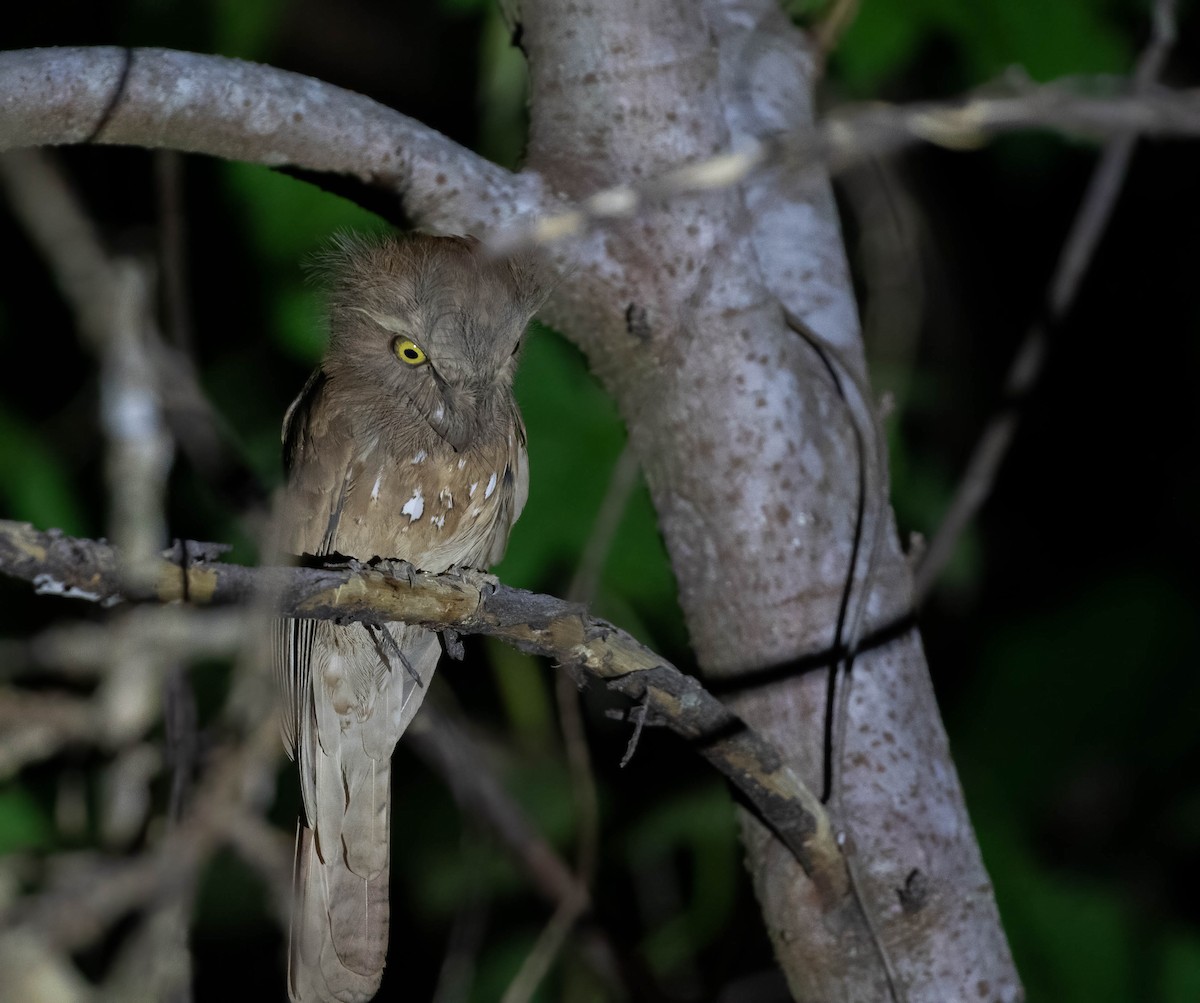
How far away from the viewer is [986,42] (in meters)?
2.72

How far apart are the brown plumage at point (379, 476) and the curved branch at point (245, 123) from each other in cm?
19

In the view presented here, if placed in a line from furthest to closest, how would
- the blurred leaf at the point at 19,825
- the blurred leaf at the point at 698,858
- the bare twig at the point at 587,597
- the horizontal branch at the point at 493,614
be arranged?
the blurred leaf at the point at 698,858
the blurred leaf at the point at 19,825
the bare twig at the point at 587,597
the horizontal branch at the point at 493,614

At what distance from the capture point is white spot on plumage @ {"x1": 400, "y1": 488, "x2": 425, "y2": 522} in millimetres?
2240

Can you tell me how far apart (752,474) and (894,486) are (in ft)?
3.40

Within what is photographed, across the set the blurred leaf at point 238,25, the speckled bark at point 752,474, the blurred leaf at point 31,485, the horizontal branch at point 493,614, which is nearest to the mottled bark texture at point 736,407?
the speckled bark at point 752,474

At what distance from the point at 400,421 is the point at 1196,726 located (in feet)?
8.22

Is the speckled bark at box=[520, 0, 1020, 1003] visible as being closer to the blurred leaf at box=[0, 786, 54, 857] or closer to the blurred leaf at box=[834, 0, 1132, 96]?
the blurred leaf at box=[834, 0, 1132, 96]

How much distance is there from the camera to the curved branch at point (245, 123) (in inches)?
61.8

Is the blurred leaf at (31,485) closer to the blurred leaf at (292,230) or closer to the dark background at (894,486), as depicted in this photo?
the dark background at (894,486)

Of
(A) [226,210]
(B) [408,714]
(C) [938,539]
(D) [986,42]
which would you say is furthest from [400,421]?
(D) [986,42]

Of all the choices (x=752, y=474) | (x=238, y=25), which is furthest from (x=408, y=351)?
(x=238, y=25)

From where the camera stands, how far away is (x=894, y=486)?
2879 millimetres

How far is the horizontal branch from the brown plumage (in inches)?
14.0

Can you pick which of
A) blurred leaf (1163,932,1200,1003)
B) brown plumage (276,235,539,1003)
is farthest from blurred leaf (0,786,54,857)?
blurred leaf (1163,932,1200,1003)
